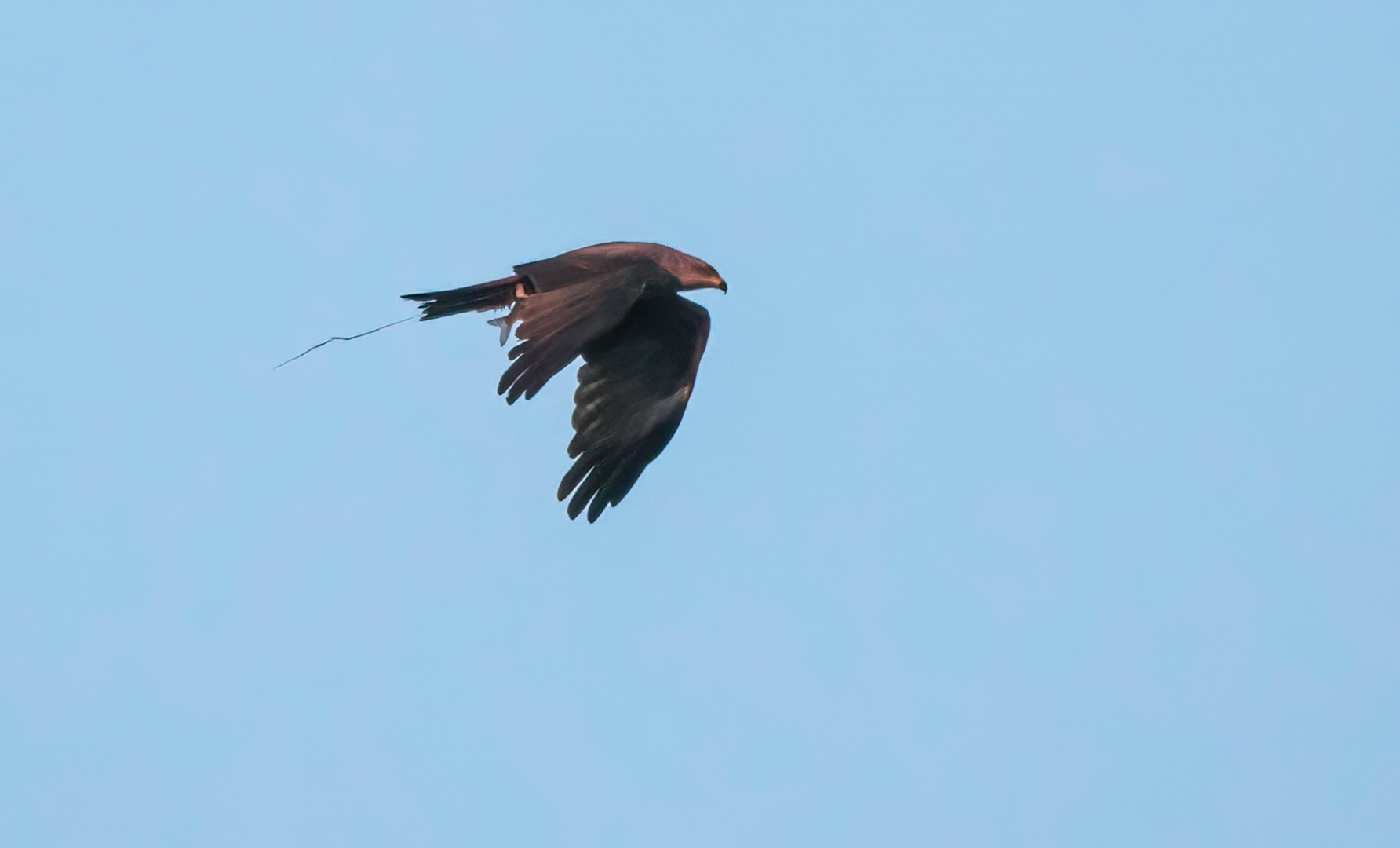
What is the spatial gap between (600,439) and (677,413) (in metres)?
0.50

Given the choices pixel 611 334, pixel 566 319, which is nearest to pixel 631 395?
pixel 611 334

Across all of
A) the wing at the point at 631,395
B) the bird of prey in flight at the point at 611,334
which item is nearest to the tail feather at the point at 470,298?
the bird of prey in flight at the point at 611,334

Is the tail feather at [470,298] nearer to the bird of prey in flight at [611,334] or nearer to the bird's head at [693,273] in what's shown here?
the bird of prey in flight at [611,334]

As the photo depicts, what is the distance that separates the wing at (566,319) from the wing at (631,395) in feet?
1.33

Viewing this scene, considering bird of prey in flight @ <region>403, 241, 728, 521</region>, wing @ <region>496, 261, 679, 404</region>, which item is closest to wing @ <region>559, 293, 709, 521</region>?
bird of prey in flight @ <region>403, 241, 728, 521</region>

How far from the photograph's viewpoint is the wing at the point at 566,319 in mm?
9000

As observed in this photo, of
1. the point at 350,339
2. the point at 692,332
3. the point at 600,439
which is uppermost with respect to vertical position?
the point at 692,332

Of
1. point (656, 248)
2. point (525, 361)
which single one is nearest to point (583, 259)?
point (656, 248)

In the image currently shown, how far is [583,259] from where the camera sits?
10461mm

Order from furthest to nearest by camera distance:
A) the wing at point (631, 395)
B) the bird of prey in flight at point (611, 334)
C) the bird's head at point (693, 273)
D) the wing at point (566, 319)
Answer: the bird's head at point (693, 273), the wing at point (631, 395), the bird of prey in flight at point (611, 334), the wing at point (566, 319)

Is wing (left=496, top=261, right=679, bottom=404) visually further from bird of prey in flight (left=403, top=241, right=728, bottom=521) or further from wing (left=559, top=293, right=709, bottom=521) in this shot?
wing (left=559, top=293, right=709, bottom=521)

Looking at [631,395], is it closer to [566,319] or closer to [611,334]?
[611,334]

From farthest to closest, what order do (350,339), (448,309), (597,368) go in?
(597,368), (448,309), (350,339)

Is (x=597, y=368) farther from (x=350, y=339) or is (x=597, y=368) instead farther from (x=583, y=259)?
(x=350, y=339)
